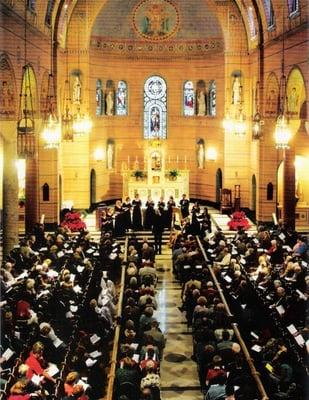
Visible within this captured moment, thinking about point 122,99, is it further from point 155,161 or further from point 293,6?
point 293,6

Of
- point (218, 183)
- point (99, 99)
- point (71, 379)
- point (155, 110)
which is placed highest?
point (99, 99)

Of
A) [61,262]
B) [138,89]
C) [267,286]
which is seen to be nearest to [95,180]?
[138,89]

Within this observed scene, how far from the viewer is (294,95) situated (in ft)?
98.9

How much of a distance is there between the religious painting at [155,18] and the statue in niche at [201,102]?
3.63 metres

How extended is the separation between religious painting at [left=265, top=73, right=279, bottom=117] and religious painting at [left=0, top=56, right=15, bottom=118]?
1322cm

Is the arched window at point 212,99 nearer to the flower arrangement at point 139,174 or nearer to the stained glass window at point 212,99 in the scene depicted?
the stained glass window at point 212,99

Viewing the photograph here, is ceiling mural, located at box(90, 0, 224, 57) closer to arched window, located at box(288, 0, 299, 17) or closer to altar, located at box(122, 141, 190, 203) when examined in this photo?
altar, located at box(122, 141, 190, 203)

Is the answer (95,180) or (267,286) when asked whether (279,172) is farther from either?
(267,286)

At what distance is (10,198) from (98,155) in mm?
15173

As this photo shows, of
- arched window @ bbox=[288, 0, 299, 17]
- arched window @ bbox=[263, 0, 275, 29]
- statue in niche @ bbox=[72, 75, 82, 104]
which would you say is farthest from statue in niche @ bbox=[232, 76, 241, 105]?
arched window @ bbox=[288, 0, 299, 17]

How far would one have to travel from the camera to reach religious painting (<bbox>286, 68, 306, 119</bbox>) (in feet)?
97.6

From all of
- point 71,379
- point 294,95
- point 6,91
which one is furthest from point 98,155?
point 71,379

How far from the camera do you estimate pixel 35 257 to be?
23.2 metres

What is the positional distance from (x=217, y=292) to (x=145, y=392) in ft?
23.0
